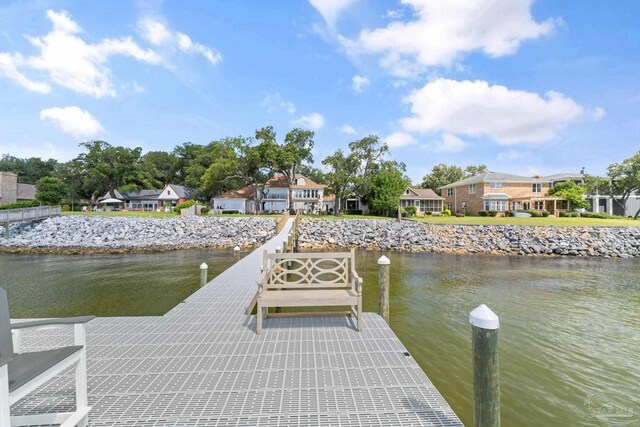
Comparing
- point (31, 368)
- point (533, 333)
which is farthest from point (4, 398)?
point (533, 333)

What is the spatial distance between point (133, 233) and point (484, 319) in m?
31.4

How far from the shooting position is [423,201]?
161ft

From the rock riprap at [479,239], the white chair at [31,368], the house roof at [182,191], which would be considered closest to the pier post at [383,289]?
the white chair at [31,368]

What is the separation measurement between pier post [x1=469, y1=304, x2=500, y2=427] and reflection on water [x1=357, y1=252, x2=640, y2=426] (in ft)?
7.24

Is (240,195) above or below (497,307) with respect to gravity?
above

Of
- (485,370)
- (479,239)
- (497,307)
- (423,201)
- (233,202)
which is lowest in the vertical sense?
(497,307)

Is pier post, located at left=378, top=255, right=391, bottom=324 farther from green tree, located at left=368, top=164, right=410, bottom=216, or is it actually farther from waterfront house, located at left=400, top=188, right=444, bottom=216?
waterfront house, located at left=400, top=188, right=444, bottom=216

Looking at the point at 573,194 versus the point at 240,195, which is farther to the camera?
the point at 240,195

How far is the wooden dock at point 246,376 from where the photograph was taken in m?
3.11

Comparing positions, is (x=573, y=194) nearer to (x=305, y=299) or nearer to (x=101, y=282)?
(x=305, y=299)

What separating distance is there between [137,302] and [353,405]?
949cm

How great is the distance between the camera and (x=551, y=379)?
559 cm

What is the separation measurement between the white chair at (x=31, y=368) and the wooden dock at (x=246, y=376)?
15.3 inches

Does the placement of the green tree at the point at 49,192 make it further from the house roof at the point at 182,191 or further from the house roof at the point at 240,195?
the house roof at the point at 240,195
